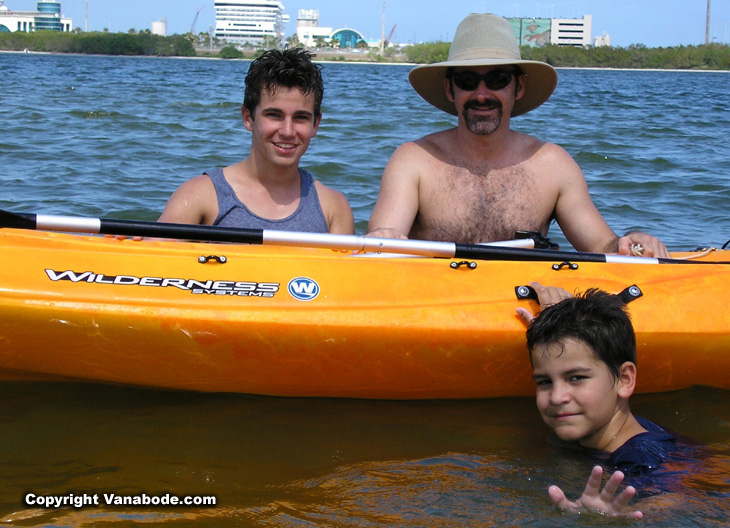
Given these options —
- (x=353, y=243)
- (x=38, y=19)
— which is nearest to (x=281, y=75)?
(x=353, y=243)

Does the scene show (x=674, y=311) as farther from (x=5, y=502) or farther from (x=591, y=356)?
(x=5, y=502)

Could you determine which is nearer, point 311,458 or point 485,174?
point 311,458

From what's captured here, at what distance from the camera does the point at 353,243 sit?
293 cm

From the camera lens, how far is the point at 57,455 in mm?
2635

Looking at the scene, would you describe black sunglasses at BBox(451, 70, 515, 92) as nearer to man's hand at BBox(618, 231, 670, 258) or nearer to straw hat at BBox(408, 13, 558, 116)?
straw hat at BBox(408, 13, 558, 116)

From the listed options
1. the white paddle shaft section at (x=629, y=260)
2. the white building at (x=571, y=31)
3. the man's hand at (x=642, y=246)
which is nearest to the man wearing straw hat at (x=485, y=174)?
the man's hand at (x=642, y=246)

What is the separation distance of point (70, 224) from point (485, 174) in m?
1.69

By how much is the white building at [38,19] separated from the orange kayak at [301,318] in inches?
5543

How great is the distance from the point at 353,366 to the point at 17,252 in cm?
116

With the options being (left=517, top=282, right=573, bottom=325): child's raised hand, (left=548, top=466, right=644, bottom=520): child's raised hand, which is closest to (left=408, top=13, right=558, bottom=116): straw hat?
(left=517, top=282, right=573, bottom=325): child's raised hand

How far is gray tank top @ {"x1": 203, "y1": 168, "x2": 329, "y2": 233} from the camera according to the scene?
327 cm

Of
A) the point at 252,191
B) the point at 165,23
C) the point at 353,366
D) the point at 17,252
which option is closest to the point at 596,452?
the point at 353,366

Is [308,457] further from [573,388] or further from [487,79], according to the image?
[487,79]

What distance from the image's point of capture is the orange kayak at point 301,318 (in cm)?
267
